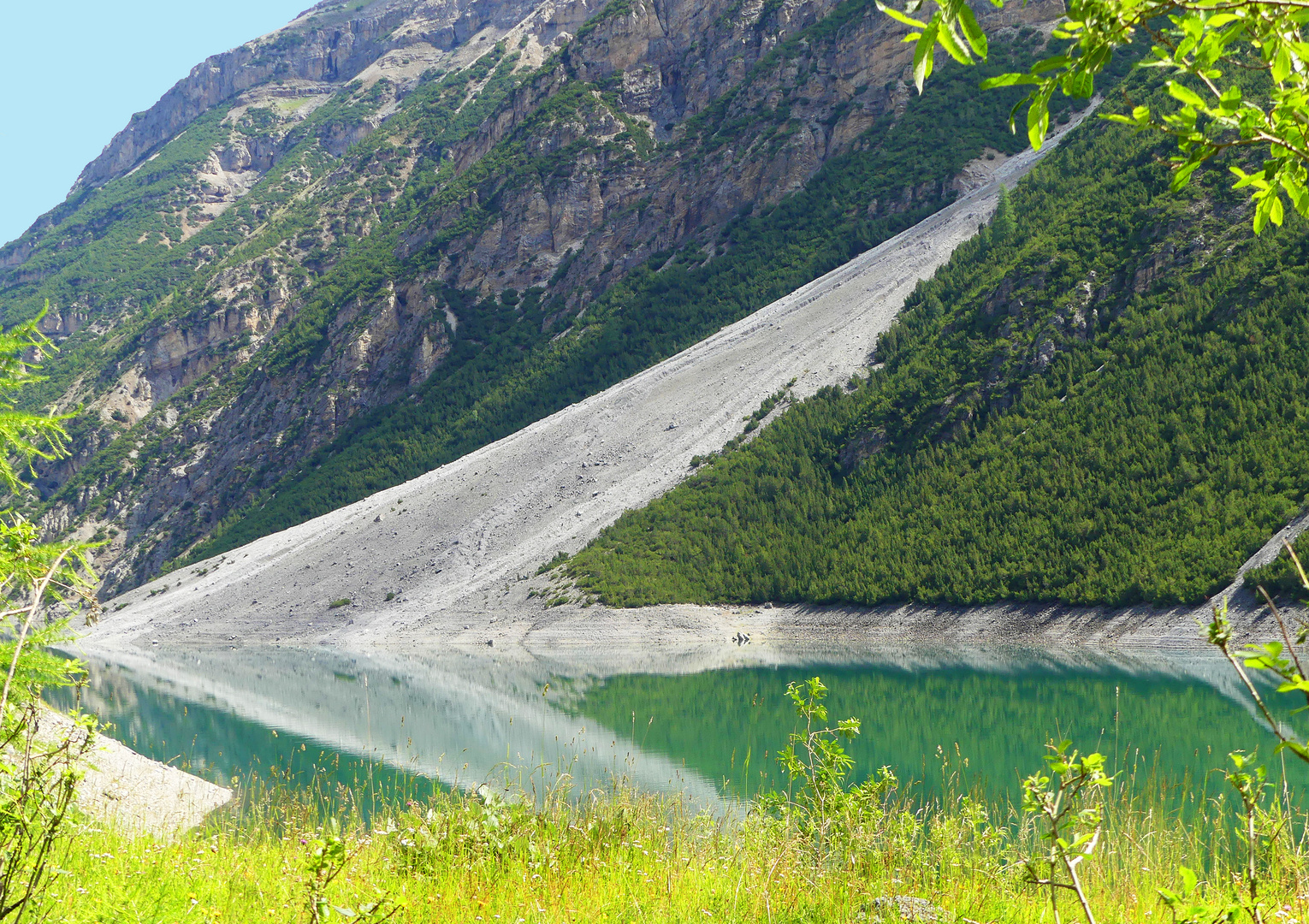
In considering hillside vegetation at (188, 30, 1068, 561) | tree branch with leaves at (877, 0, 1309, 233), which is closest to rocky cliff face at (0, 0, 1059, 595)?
hillside vegetation at (188, 30, 1068, 561)

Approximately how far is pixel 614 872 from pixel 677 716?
64.5ft

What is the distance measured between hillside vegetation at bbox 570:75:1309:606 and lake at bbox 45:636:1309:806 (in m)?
6.92

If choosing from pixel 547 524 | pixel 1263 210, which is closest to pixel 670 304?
pixel 547 524

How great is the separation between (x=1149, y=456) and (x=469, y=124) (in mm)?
136997

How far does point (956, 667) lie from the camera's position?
3256 centimetres

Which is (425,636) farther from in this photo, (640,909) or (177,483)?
(177,483)

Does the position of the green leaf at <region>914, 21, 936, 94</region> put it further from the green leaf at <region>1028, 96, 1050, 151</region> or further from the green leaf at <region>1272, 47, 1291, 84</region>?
the green leaf at <region>1272, 47, 1291, 84</region>

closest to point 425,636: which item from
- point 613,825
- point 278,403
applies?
point 613,825

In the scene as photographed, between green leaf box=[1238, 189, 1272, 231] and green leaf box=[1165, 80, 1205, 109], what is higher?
green leaf box=[1165, 80, 1205, 109]

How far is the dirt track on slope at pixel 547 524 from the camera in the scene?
5134cm

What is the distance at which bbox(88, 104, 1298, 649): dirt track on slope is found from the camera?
5134 centimetres

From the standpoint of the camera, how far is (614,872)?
593 centimetres

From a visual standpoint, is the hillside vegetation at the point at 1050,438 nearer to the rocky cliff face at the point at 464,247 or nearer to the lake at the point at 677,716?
the lake at the point at 677,716

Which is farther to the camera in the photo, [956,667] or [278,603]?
[278,603]
